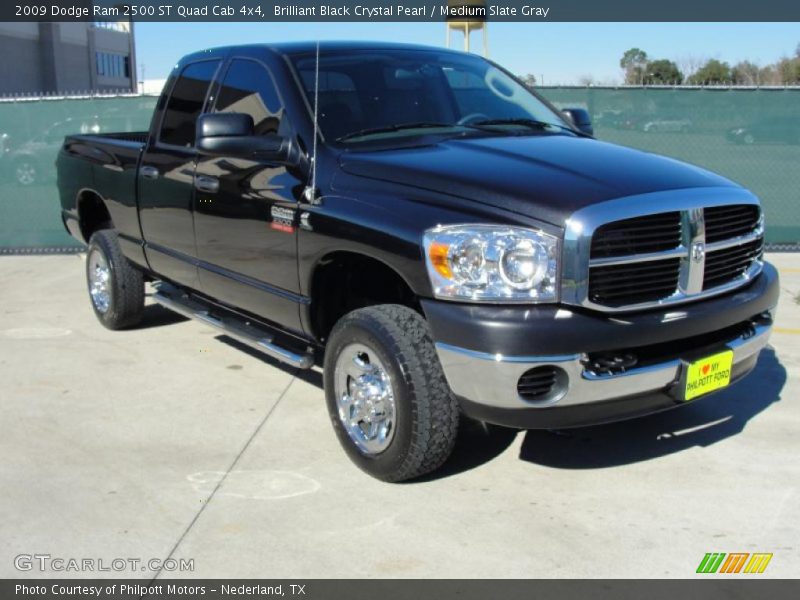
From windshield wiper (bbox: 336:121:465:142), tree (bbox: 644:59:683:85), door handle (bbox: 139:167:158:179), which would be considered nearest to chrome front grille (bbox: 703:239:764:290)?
windshield wiper (bbox: 336:121:465:142)

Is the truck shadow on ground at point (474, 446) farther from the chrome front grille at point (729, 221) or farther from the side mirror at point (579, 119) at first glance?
the side mirror at point (579, 119)

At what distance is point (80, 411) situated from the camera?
5.25 m

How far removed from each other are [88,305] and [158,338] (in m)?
1.53

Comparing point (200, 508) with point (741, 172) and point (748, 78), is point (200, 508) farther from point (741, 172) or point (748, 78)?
point (748, 78)

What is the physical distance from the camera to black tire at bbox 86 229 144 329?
22.4ft

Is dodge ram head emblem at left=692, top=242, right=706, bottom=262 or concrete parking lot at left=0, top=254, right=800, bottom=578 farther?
dodge ram head emblem at left=692, top=242, right=706, bottom=262

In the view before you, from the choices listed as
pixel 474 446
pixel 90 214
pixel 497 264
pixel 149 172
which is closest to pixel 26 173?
pixel 90 214

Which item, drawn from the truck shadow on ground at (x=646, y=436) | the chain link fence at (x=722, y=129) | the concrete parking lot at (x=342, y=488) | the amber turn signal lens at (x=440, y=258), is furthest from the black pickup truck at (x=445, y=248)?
the chain link fence at (x=722, y=129)

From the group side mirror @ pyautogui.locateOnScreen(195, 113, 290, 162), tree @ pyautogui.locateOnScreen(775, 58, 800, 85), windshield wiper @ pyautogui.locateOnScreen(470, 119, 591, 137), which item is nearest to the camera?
side mirror @ pyautogui.locateOnScreen(195, 113, 290, 162)

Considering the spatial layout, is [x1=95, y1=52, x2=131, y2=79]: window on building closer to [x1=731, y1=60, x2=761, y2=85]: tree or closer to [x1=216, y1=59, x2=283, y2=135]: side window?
[x1=731, y1=60, x2=761, y2=85]: tree

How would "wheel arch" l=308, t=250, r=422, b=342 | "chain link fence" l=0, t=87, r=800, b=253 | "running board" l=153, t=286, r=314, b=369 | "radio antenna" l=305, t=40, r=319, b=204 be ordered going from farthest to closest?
"chain link fence" l=0, t=87, r=800, b=253 → "running board" l=153, t=286, r=314, b=369 → "radio antenna" l=305, t=40, r=319, b=204 → "wheel arch" l=308, t=250, r=422, b=342

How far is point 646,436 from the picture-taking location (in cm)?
473

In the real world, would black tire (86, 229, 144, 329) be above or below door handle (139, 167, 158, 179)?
below

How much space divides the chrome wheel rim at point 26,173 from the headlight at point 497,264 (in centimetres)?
866
